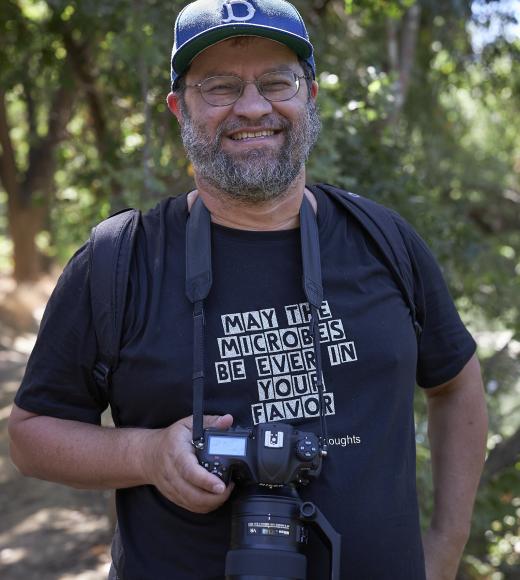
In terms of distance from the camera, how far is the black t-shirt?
2010mm

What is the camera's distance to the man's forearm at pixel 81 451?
200 centimetres

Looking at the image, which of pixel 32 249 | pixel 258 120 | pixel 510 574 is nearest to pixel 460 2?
pixel 510 574

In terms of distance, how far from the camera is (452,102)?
10188 mm

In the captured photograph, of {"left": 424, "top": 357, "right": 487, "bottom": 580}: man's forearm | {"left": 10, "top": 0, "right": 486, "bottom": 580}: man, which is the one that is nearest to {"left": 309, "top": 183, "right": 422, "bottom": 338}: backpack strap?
{"left": 10, "top": 0, "right": 486, "bottom": 580}: man

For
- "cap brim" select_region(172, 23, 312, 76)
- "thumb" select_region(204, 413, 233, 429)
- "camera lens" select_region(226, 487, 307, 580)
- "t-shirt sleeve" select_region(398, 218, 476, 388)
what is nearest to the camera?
"camera lens" select_region(226, 487, 307, 580)

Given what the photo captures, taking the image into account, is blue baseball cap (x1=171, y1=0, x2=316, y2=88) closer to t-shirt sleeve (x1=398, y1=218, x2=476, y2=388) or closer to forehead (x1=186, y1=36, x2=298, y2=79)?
forehead (x1=186, y1=36, x2=298, y2=79)

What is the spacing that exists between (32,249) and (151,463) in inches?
623

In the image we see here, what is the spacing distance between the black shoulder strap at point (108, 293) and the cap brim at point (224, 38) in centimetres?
47

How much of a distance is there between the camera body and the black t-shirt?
16cm

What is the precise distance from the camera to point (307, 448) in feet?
6.08

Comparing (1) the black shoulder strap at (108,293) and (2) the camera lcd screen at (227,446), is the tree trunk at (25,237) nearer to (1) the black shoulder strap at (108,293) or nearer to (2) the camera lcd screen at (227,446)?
(1) the black shoulder strap at (108,293)

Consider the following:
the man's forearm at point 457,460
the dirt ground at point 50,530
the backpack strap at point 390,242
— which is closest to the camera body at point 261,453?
the backpack strap at point 390,242

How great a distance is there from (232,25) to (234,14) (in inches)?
1.7

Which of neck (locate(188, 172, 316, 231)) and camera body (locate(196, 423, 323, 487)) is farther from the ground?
neck (locate(188, 172, 316, 231))
